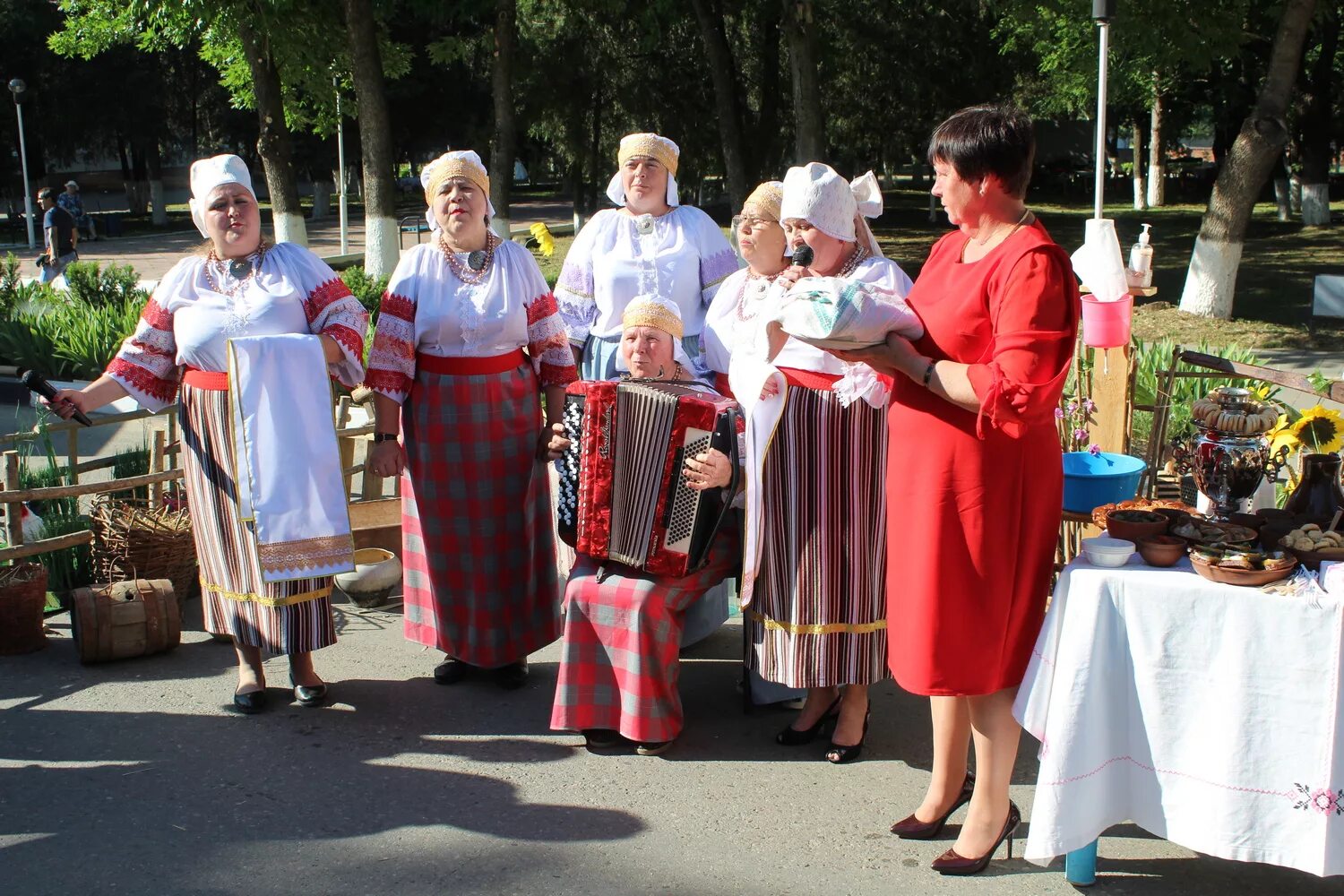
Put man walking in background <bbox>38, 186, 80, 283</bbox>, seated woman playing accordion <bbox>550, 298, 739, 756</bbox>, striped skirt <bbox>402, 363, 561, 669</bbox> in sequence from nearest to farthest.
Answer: seated woman playing accordion <bbox>550, 298, 739, 756</bbox>, striped skirt <bbox>402, 363, 561, 669</bbox>, man walking in background <bbox>38, 186, 80, 283</bbox>

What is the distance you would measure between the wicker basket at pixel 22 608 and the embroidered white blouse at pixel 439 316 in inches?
69.9

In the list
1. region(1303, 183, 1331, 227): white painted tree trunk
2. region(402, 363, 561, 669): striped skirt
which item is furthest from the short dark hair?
region(1303, 183, 1331, 227): white painted tree trunk

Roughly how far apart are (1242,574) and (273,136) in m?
15.7

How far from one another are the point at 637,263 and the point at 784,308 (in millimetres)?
2003

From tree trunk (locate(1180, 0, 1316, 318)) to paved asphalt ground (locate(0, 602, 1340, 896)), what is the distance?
34.1 ft

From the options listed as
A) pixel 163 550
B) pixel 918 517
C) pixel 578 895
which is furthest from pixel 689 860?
pixel 163 550

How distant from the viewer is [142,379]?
4598mm

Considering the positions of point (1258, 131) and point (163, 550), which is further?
point (1258, 131)

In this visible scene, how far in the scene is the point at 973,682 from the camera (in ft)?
10.8

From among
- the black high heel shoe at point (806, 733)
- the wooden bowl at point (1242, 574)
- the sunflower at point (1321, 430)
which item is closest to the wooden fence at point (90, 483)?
the black high heel shoe at point (806, 733)

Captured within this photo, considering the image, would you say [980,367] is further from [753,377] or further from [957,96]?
[957,96]

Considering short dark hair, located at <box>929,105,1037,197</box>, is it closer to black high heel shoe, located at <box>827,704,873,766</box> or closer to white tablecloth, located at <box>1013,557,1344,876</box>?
white tablecloth, located at <box>1013,557,1344,876</box>

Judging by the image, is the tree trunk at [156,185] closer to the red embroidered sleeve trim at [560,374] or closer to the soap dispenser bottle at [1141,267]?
the red embroidered sleeve trim at [560,374]

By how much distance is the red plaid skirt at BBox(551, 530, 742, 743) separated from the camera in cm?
420
